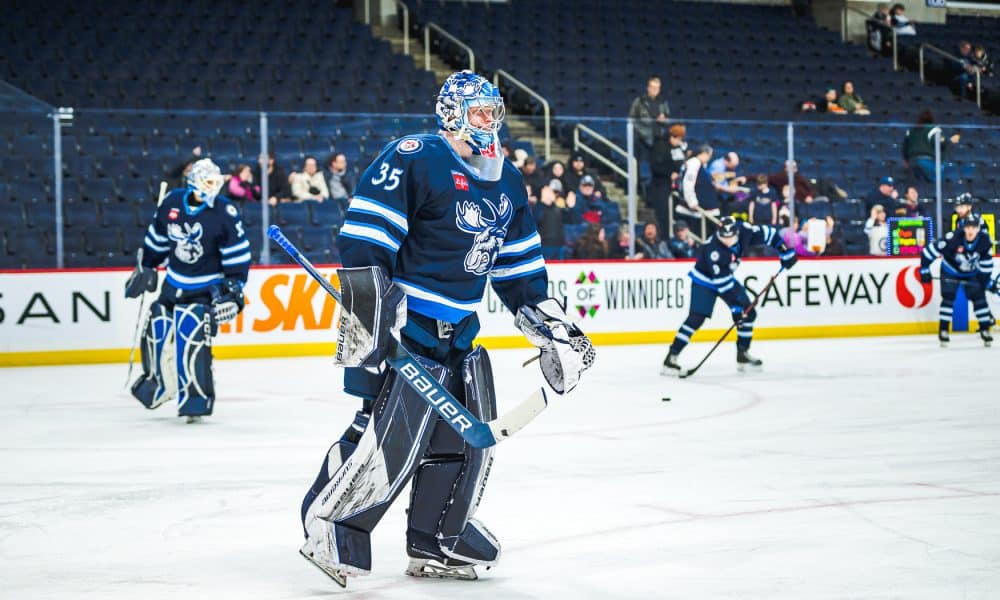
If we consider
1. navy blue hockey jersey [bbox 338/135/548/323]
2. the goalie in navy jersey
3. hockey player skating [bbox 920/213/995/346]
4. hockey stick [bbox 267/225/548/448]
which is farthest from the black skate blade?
hockey player skating [bbox 920/213/995/346]

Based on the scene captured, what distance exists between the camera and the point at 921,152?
1608 centimetres

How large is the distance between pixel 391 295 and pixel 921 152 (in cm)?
1350

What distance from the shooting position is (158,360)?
846cm

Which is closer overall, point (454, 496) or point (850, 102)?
point (454, 496)

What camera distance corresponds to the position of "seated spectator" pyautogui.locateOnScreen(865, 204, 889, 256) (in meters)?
16.0

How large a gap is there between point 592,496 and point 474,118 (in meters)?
2.00

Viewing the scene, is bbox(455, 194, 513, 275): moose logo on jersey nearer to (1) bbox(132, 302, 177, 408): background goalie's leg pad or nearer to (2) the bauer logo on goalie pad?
(2) the bauer logo on goalie pad

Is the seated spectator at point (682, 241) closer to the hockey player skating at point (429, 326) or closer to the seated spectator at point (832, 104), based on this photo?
the seated spectator at point (832, 104)

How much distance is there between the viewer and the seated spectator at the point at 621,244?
1475 cm

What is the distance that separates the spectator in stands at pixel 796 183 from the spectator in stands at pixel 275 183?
5271 millimetres

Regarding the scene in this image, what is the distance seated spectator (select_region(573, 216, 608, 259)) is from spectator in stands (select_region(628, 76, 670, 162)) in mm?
830

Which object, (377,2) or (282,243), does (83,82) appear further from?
(282,243)

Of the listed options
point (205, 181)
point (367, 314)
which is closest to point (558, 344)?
point (367, 314)

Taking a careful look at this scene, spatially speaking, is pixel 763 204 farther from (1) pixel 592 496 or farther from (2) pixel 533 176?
(1) pixel 592 496
